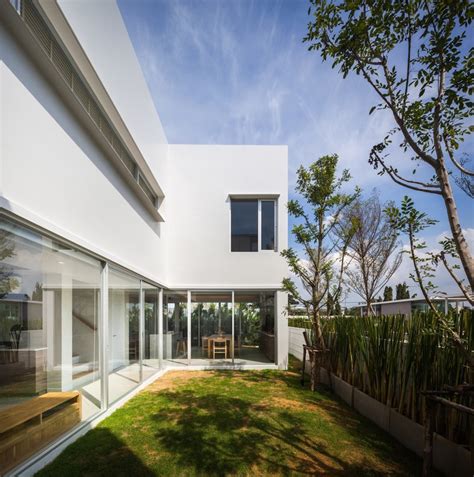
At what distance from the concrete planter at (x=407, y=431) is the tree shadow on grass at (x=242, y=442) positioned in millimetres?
786

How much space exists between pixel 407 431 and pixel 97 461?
3.95m

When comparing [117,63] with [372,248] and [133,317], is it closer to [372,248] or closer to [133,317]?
[133,317]

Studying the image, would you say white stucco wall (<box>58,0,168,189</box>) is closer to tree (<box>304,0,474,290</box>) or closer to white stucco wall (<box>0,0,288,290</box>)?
white stucco wall (<box>0,0,288,290</box>)

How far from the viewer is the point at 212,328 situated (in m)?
10.8

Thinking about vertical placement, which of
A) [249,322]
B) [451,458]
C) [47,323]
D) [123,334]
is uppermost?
[47,323]

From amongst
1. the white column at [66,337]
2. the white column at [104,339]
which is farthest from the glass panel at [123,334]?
the white column at [66,337]

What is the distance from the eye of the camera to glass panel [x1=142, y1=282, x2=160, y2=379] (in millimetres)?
8367

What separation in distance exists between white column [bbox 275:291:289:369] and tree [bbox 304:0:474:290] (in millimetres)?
7631

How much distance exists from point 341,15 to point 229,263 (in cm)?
835

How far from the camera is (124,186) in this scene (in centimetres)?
661

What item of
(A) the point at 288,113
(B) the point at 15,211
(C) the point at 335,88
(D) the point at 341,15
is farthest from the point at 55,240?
(A) the point at 288,113

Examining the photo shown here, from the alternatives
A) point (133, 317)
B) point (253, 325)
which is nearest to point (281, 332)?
point (253, 325)

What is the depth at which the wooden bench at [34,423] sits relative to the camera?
3.33m

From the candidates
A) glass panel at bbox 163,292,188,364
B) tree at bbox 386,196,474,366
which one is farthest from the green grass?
glass panel at bbox 163,292,188,364
